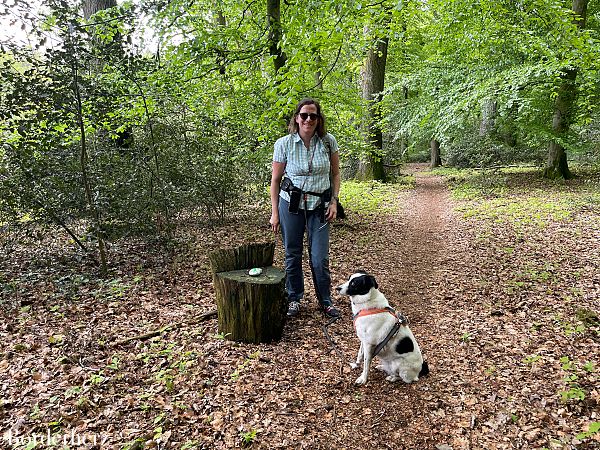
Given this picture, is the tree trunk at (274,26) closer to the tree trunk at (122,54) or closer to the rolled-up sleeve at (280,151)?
the tree trunk at (122,54)

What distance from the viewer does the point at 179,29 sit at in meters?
7.14

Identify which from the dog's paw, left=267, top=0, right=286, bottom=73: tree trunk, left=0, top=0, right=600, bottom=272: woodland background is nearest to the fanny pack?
the dog's paw

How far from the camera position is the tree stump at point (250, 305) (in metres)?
4.18

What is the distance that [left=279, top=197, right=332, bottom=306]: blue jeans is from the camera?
4648 millimetres

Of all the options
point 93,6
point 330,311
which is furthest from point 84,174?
point 93,6

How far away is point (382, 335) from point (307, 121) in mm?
2456

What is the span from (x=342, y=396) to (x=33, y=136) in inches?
217

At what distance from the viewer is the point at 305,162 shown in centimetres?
450

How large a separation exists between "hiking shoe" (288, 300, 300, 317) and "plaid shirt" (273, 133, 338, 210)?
1.28 meters

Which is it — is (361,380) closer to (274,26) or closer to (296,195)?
(296,195)

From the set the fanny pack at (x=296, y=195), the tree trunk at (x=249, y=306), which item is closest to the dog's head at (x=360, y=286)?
the tree trunk at (x=249, y=306)

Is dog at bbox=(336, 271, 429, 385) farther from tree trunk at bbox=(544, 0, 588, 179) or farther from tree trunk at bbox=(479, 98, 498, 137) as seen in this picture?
tree trunk at bbox=(479, 98, 498, 137)

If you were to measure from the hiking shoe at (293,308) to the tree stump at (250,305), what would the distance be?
0.39 m

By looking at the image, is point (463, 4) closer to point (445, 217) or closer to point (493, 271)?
point (445, 217)
